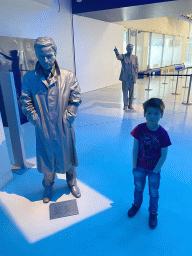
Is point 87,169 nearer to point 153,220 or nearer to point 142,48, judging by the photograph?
point 153,220

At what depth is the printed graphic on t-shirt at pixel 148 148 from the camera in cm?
170

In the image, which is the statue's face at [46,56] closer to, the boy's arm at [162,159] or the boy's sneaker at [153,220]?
the boy's arm at [162,159]

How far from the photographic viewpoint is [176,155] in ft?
10.9

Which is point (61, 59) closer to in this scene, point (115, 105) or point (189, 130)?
point (115, 105)

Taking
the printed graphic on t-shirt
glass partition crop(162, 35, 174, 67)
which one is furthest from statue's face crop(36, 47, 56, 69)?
glass partition crop(162, 35, 174, 67)

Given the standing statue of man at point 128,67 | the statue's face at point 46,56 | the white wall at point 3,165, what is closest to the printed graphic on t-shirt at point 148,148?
the statue's face at point 46,56

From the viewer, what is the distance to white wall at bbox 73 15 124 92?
776 cm

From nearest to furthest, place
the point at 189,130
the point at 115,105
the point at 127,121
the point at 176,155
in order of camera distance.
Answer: the point at 176,155, the point at 189,130, the point at 127,121, the point at 115,105

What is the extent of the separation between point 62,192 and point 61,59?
5.49 m

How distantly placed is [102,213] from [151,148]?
95 centimetres

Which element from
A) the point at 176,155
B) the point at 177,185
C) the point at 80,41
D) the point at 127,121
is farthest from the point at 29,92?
the point at 80,41

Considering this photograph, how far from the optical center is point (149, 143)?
1.72 meters

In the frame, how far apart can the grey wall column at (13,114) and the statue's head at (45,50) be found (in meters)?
1.13

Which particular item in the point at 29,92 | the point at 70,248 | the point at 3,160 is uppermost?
the point at 29,92
